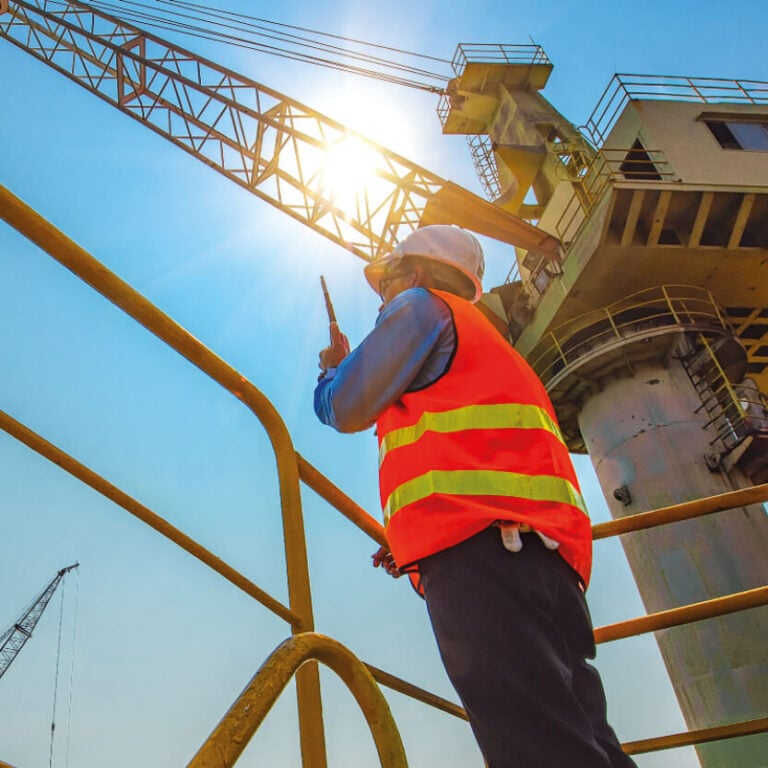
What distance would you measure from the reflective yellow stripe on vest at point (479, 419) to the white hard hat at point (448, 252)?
76cm

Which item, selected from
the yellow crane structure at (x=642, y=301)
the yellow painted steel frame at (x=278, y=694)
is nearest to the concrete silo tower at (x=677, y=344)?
the yellow crane structure at (x=642, y=301)

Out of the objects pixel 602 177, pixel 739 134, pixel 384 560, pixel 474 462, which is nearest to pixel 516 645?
pixel 474 462

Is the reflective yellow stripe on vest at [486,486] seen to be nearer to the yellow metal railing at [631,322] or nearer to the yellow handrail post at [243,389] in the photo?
the yellow handrail post at [243,389]

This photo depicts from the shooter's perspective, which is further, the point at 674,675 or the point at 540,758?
the point at 674,675

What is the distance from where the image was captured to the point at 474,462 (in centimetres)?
173

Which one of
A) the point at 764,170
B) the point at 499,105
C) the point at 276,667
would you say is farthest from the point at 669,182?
the point at 276,667

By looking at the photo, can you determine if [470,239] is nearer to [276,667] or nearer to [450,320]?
[450,320]

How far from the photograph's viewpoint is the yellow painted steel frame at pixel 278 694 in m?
0.96

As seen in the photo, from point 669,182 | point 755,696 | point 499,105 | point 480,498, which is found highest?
point 499,105

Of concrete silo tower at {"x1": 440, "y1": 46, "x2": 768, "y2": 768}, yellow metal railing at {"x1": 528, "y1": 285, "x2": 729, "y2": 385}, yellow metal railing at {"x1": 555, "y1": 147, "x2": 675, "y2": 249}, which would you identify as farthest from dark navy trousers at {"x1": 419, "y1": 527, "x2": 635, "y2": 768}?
yellow metal railing at {"x1": 555, "y1": 147, "x2": 675, "y2": 249}

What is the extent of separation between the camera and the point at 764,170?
1133 centimetres

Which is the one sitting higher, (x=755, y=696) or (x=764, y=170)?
(x=764, y=170)

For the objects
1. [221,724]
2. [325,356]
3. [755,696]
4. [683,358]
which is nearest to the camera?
[221,724]

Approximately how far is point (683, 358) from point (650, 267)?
5.43ft
